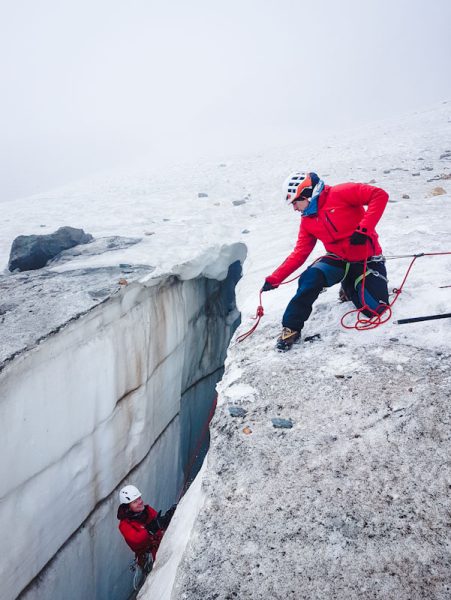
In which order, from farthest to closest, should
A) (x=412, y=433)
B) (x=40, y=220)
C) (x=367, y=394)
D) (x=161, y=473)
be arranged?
(x=40, y=220) < (x=161, y=473) < (x=367, y=394) < (x=412, y=433)

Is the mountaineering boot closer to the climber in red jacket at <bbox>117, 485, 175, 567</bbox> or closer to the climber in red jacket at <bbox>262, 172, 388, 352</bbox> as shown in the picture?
the climber in red jacket at <bbox>262, 172, 388, 352</bbox>

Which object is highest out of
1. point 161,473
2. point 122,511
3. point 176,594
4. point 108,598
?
point 176,594

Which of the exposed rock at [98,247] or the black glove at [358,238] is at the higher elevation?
the black glove at [358,238]

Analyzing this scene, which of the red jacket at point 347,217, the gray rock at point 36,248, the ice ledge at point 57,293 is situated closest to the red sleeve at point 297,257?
the red jacket at point 347,217

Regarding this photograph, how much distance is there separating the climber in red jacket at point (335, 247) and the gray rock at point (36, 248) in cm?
320

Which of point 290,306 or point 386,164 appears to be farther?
point 386,164

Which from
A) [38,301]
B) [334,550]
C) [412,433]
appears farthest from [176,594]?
[38,301]

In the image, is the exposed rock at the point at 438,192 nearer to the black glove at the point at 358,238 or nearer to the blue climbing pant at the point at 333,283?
the blue climbing pant at the point at 333,283

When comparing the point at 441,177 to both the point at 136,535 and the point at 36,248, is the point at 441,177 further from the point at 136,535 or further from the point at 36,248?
the point at 136,535

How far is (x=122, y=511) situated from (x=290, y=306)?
2103 mm

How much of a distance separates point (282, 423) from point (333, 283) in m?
1.06

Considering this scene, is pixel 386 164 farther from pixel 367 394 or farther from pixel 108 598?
pixel 108 598

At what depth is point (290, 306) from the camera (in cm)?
266

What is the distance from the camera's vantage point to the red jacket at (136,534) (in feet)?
10.2
